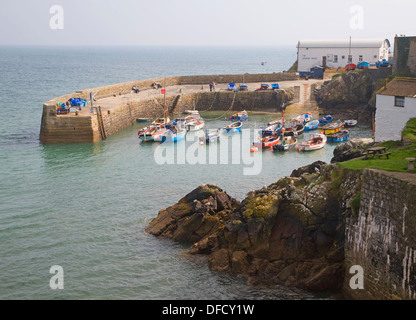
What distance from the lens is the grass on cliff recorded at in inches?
920

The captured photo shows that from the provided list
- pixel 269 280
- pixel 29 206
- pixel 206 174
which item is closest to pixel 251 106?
pixel 206 174

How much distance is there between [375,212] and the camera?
856 inches

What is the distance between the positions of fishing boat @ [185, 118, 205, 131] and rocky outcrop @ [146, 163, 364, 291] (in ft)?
106

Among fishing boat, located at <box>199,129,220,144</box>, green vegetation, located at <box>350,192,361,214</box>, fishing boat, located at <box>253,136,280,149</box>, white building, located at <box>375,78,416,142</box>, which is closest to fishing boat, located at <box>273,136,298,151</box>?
fishing boat, located at <box>253,136,280,149</box>

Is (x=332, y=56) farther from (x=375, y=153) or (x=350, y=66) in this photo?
(x=375, y=153)

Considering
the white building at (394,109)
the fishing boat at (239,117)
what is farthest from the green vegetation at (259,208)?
the fishing boat at (239,117)

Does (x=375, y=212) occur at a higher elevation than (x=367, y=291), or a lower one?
higher

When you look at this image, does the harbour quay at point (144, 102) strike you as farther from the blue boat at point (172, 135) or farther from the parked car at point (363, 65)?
the parked car at point (363, 65)

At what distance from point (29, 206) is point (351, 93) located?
1700 inches

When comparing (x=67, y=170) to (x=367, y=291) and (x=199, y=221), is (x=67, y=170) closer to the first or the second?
(x=199, y=221)

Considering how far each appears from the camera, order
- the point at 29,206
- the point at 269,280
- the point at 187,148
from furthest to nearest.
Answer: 1. the point at 187,148
2. the point at 29,206
3. the point at 269,280

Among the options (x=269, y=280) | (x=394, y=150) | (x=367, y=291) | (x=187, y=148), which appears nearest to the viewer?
(x=367, y=291)

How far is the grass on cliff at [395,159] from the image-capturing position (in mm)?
23359
